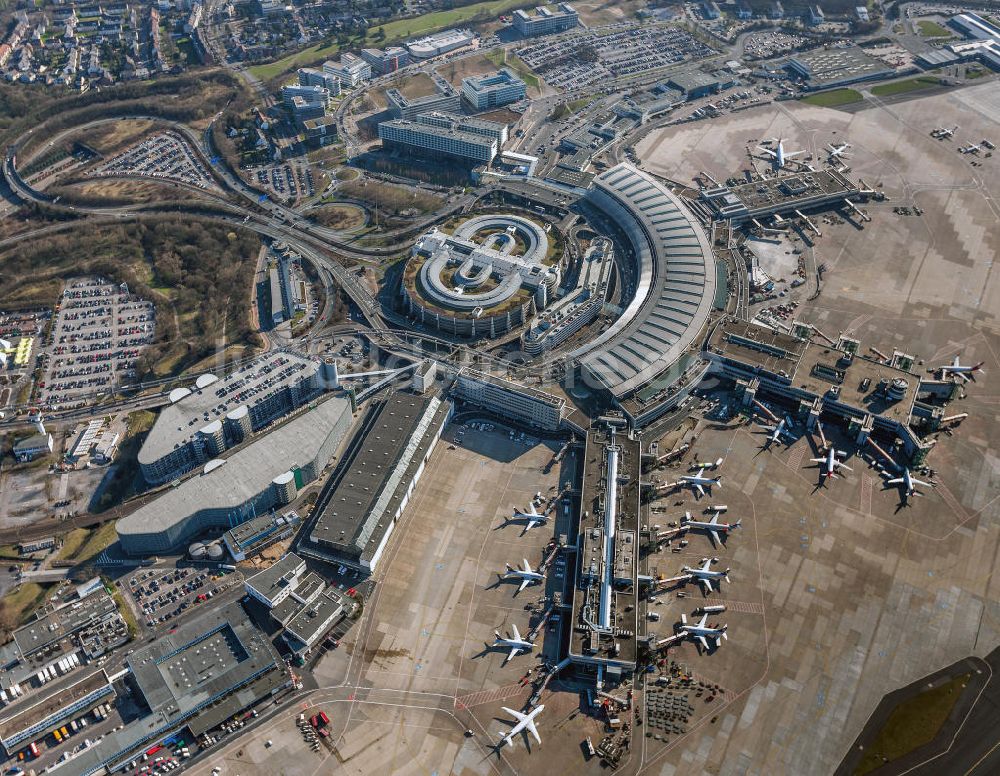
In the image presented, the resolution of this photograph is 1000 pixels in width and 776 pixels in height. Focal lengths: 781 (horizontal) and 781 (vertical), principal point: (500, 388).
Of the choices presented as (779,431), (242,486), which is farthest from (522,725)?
(779,431)

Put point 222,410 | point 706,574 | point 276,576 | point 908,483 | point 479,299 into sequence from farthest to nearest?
point 479,299, point 222,410, point 908,483, point 706,574, point 276,576

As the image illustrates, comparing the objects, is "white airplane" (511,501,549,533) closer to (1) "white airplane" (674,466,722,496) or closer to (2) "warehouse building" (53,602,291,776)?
(1) "white airplane" (674,466,722,496)

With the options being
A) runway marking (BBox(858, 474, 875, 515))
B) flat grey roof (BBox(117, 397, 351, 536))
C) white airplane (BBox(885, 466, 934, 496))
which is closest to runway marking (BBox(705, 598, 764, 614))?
runway marking (BBox(858, 474, 875, 515))

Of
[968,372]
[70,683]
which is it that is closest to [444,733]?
[70,683]

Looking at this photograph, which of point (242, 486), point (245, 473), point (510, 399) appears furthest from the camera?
point (510, 399)

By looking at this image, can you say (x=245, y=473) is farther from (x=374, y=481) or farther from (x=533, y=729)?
(x=533, y=729)

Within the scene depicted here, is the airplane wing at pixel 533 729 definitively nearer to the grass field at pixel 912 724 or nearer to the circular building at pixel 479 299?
the grass field at pixel 912 724

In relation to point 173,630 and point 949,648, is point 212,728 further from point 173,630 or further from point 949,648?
point 949,648
